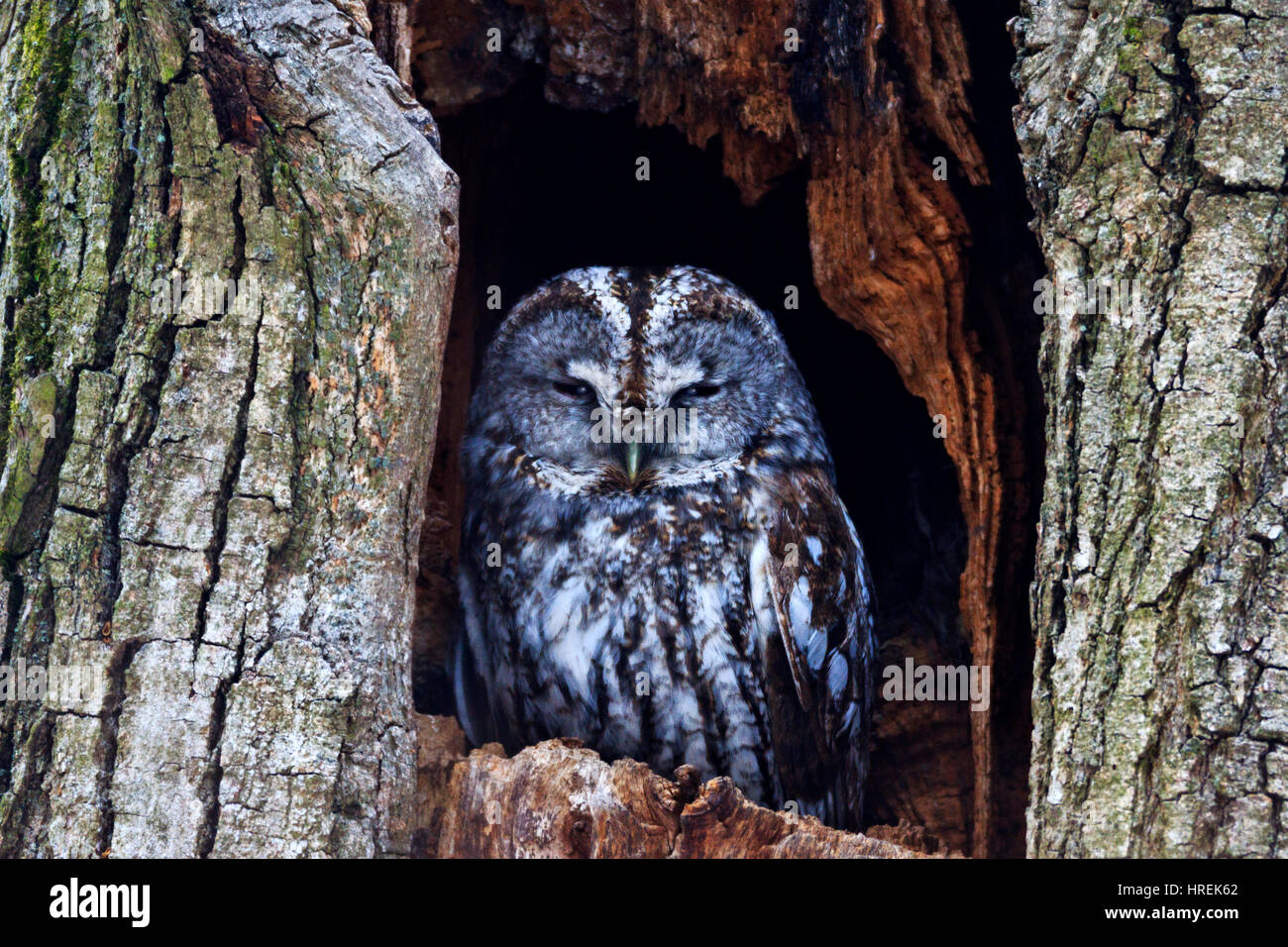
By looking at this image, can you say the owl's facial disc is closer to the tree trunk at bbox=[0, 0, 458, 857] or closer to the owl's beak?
the owl's beak

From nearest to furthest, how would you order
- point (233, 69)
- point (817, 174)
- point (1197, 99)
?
point (1197, 99)
point (233, 69)
point (817, 174)

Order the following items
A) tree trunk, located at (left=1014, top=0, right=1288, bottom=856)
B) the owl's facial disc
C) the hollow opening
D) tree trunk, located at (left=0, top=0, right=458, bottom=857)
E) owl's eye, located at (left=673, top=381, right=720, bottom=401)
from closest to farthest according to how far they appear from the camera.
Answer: tree trunk, located at (left=1014, top=0, right=1288, bottom=856), tree trunk, located at (left=0, top=0, right=458, bottom=857), the owl's facial disc, owl's eye, located at (left=673, top=381, right=720, bottom=401), the hollow opening

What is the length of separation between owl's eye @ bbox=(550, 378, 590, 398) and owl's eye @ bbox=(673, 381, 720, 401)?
300mm

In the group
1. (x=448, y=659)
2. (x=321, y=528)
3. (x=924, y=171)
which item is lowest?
(x=448, y=659)

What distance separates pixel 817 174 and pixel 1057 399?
1.47 metres

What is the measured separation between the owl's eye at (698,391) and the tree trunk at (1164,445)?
1.30m

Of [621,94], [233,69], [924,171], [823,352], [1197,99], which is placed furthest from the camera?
[823,352]

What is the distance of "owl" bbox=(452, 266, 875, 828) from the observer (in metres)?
3.39

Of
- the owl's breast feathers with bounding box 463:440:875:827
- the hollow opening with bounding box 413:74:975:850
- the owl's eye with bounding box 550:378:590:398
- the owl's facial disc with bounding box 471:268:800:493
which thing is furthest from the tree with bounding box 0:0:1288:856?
the hollow opening with bounding box 413:74:975:850

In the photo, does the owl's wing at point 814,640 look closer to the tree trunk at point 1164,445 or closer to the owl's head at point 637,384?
the owl's head at point 637,384

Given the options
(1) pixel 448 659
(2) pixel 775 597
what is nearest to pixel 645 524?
(2) pixel 775 597

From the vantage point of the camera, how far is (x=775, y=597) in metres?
3.41

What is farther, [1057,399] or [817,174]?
[817,174]

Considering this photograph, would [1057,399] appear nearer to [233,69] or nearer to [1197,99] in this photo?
[1197,99]
